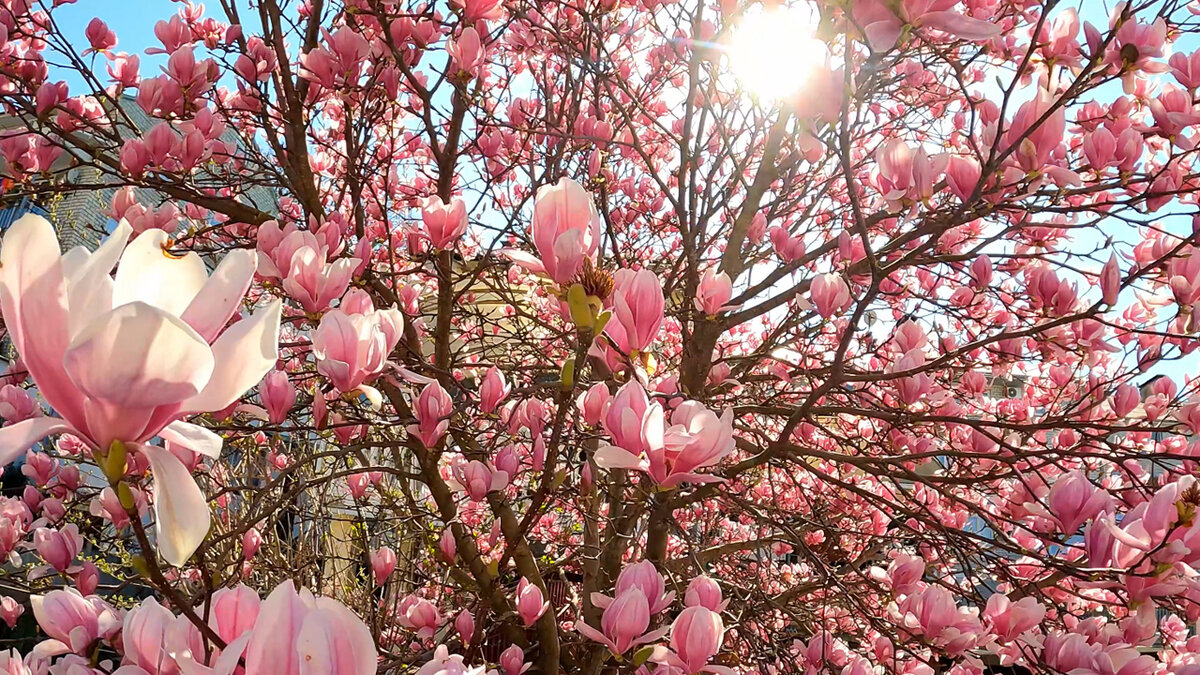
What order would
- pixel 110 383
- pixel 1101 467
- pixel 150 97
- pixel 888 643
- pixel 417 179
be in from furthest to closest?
pixel 417 179, pixel 1101 467, pixel 888 643, pixel 150 97, pixel 110 383

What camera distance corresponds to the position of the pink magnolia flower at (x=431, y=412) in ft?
4.79

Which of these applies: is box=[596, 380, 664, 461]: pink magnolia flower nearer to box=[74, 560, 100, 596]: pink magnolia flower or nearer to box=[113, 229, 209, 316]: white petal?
box=[113, 229, 209, 316]: white petal

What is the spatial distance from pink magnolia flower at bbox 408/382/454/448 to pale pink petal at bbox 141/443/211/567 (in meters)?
0.92

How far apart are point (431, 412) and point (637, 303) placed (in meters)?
0.65

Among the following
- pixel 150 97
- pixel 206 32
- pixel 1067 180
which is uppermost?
→ pixel 206 32

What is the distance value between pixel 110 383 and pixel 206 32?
2505 millimetres

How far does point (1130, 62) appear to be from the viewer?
51.3 inches

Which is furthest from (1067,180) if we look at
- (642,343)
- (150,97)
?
(150,97)

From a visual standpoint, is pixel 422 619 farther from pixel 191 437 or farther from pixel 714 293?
pixel 191 437

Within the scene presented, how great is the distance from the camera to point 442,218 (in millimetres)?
1490

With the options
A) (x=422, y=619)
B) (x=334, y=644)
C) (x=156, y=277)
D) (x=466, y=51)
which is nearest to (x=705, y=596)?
(x=334, y=644)

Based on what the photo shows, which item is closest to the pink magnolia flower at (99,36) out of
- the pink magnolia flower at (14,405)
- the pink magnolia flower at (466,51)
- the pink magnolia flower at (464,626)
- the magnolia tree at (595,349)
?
the magnolia tree at (595,349)

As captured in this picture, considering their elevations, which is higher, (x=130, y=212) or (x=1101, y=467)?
(x=1101, y=467)

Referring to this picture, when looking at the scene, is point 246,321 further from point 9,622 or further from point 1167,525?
point 9,622
